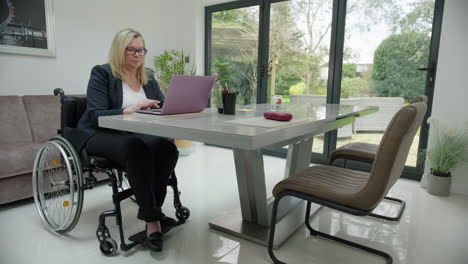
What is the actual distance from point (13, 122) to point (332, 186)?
2.50m

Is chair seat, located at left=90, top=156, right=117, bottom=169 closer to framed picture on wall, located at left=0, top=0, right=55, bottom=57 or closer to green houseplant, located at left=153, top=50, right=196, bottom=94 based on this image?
framed picture on wall, located at left=0, top=0, right=55, bottom=57

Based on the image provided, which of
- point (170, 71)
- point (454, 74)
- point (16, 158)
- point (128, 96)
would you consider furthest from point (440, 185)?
point (16, 158)

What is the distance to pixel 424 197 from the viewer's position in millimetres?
2545

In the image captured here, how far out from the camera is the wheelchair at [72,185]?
157 cm

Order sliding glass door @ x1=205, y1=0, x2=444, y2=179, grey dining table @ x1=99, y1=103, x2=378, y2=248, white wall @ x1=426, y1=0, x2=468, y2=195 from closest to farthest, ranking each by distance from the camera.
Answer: grey dining table @ x1=99, y1=103, x2=378, y2=248 < white wall @ x1=426, y1=0, x2=468, y2=195 < sliding glass door @ x1=205, y1=0, x2=444, y2=179

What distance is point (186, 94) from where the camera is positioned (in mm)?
1429

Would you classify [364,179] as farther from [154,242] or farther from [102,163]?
[102,163]

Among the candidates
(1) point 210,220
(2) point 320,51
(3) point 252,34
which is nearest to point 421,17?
(2) point 320,51

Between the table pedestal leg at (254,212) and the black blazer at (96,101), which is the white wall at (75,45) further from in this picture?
the table pedestal leg at (254,212)

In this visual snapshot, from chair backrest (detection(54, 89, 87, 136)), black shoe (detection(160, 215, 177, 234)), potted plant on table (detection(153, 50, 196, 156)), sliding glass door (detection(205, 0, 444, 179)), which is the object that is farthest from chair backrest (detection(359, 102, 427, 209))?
potted plant on table (detection(153, 50, 196, 156))

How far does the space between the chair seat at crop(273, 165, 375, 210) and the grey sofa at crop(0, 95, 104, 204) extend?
183cm

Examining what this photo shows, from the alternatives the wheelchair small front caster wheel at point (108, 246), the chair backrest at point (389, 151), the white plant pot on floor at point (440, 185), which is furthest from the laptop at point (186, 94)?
the white plant pot on floor at point (440, 185)

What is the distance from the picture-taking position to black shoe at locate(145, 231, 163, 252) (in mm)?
1602

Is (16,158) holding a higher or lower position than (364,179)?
lower
